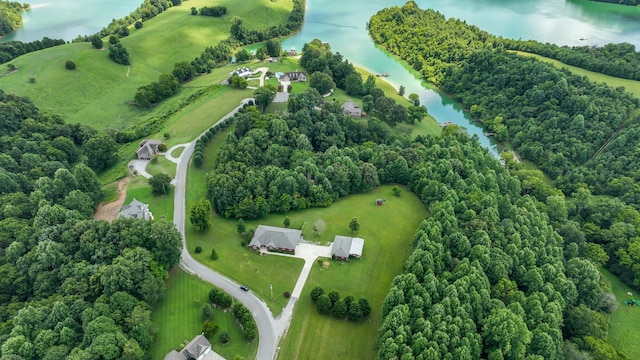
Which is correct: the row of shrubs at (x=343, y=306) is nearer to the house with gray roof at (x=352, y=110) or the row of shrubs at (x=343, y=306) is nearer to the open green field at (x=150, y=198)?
the open green field at (x=150, y=198)

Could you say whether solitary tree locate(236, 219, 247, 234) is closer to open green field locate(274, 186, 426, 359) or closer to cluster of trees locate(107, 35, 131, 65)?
open green field locate(274, 186, 426, 359)

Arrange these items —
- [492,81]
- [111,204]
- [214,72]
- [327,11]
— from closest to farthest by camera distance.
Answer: [111,204] < [492,81] < [214,72] < [327,11]

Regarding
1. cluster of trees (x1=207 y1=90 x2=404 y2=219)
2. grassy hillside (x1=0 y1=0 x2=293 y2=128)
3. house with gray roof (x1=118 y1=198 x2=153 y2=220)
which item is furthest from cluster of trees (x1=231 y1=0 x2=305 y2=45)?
house with gray roof (x1=118 y1=198 x2=153 y2=220)

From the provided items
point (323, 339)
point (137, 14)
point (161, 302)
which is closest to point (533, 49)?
point (323, 339)

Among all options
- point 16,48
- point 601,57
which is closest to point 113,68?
point 16,48

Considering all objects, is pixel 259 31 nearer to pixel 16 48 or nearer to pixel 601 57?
pixel 16 48

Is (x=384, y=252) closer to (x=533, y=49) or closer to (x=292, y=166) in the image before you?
(x=292, y=166)
